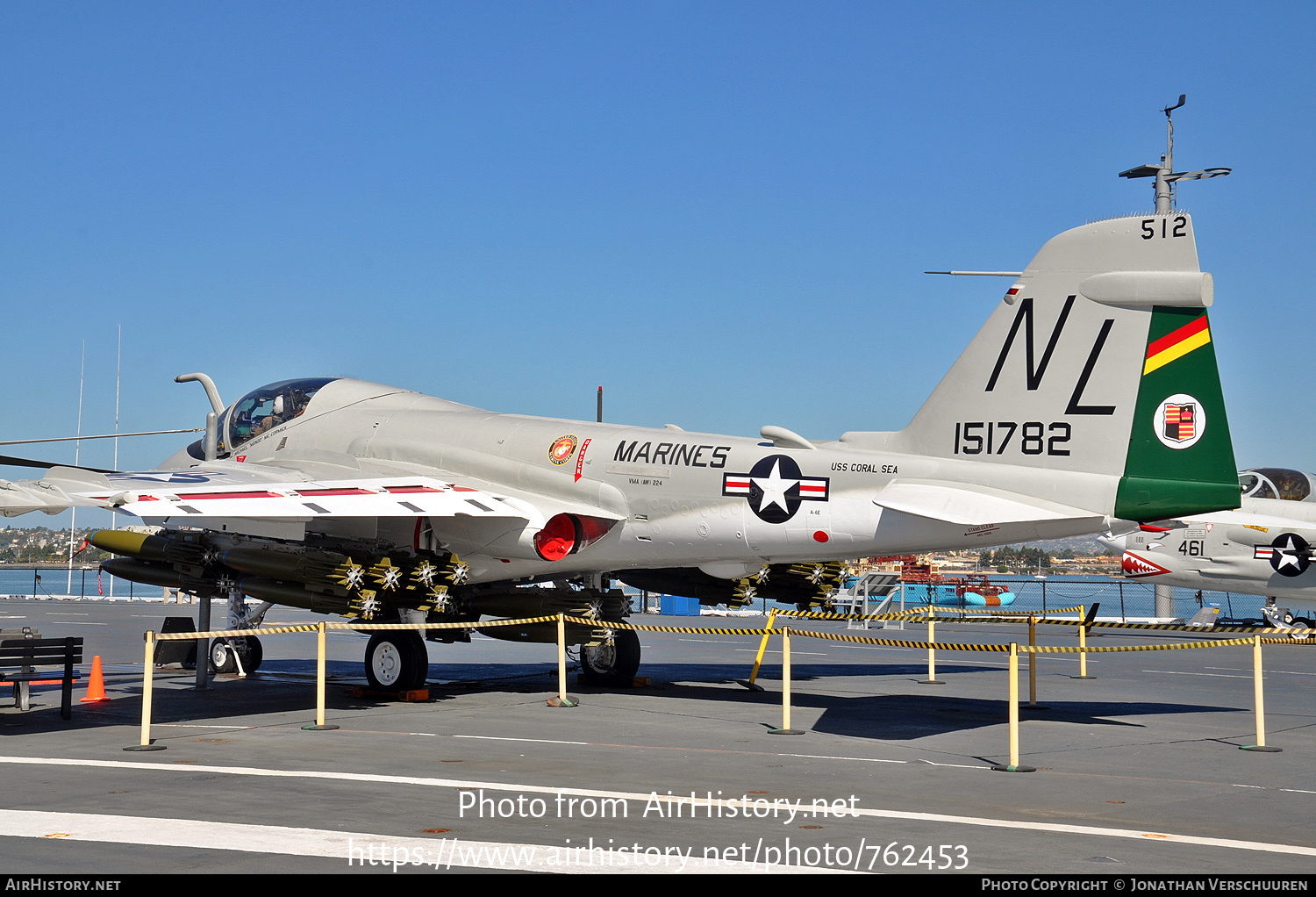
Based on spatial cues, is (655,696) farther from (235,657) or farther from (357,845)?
(357,845)

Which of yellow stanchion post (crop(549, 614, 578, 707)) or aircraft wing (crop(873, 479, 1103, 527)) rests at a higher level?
aircraft wing (crop(873, 479, 1103, 527))

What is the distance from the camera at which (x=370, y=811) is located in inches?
303

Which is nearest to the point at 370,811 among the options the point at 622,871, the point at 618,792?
the point at 618,792

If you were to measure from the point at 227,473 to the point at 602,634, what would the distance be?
17.1 feet

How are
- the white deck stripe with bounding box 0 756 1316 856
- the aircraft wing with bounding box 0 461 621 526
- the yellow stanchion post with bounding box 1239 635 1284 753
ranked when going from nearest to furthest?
the white deck stripe with bounding box 0 756 1316 856, the yellow stanchion post with bounding box 1239 635 1284 753, the aircraft wing with bounding box 0 461 621 526

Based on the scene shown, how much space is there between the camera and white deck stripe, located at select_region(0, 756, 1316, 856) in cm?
689

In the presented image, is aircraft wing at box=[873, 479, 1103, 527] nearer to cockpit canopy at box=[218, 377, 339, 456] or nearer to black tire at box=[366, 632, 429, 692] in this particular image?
black tire at box=[366, 632, 429, 692]

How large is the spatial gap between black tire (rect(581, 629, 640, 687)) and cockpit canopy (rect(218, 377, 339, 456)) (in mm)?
5511

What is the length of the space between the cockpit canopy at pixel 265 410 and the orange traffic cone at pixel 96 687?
12.6ft

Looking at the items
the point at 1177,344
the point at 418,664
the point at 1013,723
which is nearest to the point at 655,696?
the point at 418,664

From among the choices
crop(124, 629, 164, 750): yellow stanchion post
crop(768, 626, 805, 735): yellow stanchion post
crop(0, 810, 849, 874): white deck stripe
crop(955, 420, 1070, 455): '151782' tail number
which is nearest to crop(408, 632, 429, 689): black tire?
crop(124, 629, 164, 750): yellow stanchion post

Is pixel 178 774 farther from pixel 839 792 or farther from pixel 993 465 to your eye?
pixel 993 465

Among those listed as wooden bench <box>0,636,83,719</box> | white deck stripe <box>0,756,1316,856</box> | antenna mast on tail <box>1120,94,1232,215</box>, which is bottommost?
white deck stripe <box>0,756,1316,856</box>
